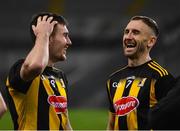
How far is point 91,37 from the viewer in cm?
1662

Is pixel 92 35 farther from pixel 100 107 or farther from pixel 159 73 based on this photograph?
pixel 159 73

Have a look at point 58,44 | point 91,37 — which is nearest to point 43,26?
point 58,44

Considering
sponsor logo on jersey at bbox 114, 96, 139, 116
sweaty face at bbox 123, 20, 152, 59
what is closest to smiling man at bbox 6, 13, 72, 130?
sponsor logo on jersey at bbox 114, 96, 139, 116

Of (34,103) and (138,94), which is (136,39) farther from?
(34,103)

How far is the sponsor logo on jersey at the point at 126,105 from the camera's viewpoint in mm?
3617

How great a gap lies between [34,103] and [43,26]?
1.64 feet

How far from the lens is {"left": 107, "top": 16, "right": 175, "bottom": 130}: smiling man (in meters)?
3.60

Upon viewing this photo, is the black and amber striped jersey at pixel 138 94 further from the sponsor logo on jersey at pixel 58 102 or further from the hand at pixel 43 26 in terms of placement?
the hand at pixel 43 26

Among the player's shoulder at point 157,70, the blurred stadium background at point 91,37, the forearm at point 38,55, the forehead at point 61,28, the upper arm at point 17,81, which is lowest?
the blurred stadium background at point 91,37

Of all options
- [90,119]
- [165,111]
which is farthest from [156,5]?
[165,111]

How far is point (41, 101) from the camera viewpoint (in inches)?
135

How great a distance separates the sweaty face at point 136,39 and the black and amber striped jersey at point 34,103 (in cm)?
64

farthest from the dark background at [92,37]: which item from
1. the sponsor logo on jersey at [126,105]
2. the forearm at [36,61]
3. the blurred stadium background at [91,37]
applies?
the forearm at [36,61]

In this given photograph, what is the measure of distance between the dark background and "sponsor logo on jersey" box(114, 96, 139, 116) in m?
10.9
